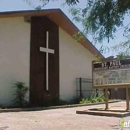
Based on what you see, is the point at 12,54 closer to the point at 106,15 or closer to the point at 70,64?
the point at 70,64

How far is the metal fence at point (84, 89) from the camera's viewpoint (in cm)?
2098

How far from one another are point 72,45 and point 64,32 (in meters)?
1.37

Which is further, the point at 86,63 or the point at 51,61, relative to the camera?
the point at 86,63

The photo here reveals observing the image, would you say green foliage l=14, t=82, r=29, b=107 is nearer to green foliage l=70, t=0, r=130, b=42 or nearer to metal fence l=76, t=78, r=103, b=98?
metal fence l=76, t=78, r=103, b=98

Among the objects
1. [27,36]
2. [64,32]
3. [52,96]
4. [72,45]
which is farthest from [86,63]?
[27,36]

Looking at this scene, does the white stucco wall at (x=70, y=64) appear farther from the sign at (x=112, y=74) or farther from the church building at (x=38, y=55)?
the sign at (x=112, y=74)

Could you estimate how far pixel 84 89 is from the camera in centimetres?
2153

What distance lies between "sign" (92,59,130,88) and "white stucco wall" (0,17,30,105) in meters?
5.15

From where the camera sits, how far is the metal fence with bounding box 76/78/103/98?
2098 centimetres

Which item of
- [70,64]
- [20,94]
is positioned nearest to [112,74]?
[20,94]

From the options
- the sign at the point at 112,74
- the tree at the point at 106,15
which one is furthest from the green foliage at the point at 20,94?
the tree at the point at 106,15

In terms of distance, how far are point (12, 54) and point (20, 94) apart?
7.94ft

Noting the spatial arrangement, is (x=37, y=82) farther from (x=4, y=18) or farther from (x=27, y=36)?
(x=4, y=18)

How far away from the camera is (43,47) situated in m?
17.8
